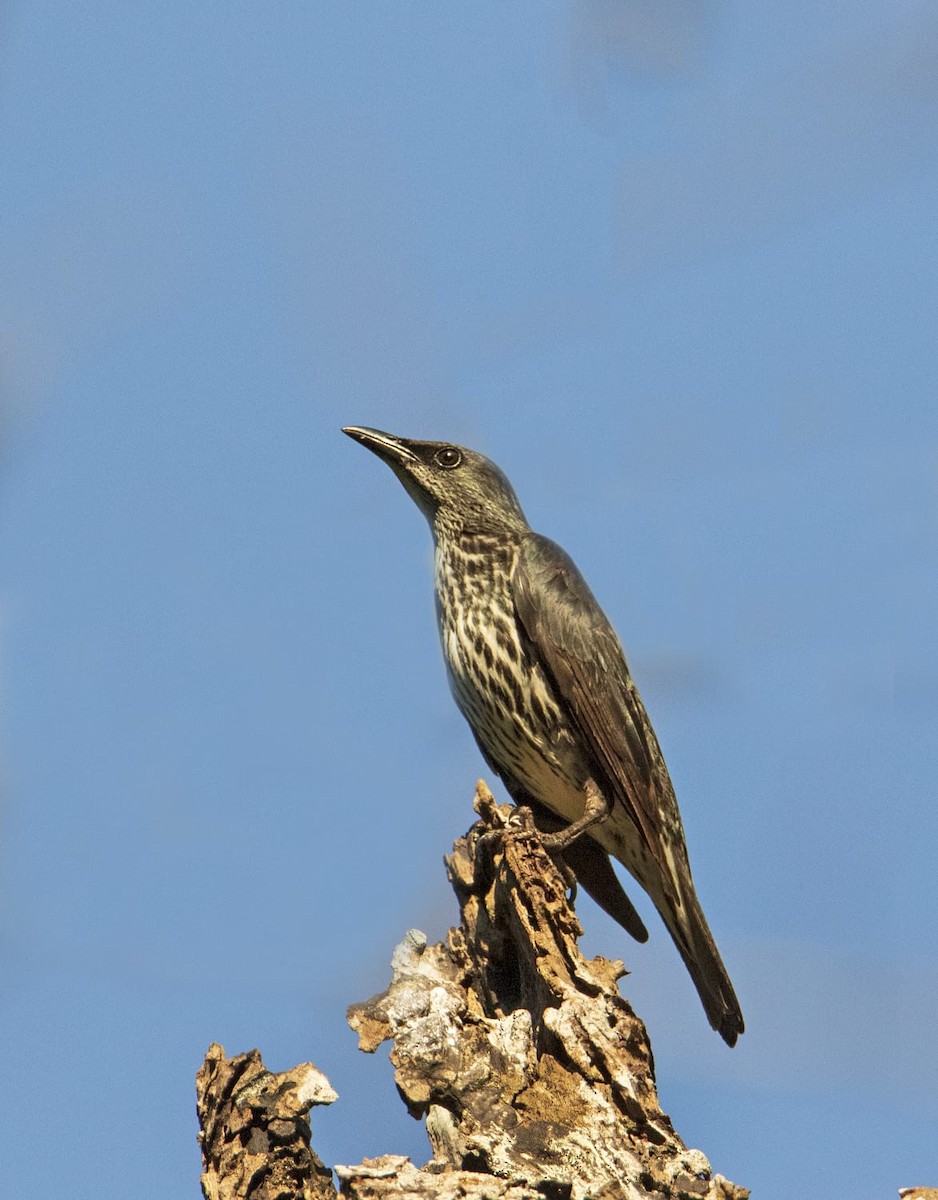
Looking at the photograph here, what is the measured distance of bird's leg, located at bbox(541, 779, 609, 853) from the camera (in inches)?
279

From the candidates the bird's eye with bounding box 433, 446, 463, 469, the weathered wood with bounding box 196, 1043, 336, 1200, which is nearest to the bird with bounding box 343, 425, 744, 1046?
the bird's eye with bounding box 433, 446, 463, 469

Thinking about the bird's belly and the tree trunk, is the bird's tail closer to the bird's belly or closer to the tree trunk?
the bird's belly

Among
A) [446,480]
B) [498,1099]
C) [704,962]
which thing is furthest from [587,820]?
[498,1099]

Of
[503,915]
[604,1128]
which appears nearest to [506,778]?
[503,915]

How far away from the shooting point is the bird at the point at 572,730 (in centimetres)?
711

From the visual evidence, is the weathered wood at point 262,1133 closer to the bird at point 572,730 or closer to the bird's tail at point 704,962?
the bird at point 572,730

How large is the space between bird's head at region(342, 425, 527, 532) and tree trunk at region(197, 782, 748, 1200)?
123 inches

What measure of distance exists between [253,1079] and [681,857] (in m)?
3.41

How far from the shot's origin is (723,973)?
698cm

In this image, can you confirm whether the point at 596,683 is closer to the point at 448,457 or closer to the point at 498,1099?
the point at 448,457

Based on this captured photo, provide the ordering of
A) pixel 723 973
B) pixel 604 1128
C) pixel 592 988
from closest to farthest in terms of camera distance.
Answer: pixel 604 1128 < pixel 592 988 < pixel 723 973

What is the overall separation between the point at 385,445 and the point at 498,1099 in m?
4.37

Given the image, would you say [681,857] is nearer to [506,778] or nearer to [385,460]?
[506,778]

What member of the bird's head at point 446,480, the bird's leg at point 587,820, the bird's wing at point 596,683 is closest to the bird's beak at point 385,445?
the bird's head at point 446,480
